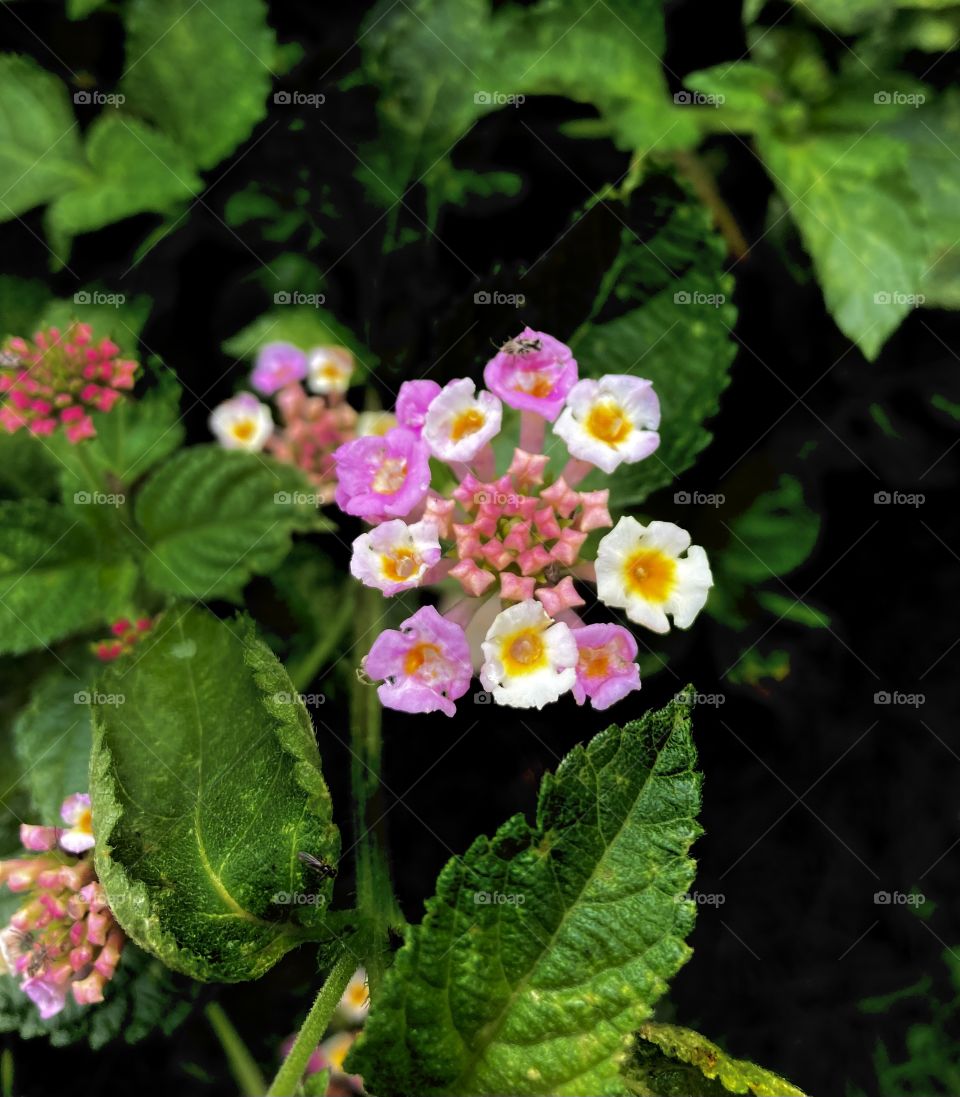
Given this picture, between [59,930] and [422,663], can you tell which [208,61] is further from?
[59,930]

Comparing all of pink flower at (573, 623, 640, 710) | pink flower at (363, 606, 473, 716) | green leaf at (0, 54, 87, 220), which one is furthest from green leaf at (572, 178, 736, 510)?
green leaf at (0, 54, 87, 220)

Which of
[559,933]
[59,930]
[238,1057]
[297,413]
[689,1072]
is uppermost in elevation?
[297,413]

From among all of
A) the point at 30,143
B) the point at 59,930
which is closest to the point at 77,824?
the point at 59,930

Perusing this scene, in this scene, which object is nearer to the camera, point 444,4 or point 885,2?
point 885,2

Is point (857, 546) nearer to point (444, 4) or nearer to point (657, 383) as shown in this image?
point (657, 383)

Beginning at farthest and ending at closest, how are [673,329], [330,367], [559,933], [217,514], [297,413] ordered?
[330,367] < [297,413] < [217,514] < [673,329] < [559,933]

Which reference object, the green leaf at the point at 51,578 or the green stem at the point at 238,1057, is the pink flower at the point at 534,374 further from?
the green stem at the point at 238,1057

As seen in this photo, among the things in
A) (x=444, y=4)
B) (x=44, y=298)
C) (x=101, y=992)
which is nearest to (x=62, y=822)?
(x=101, y=992)
